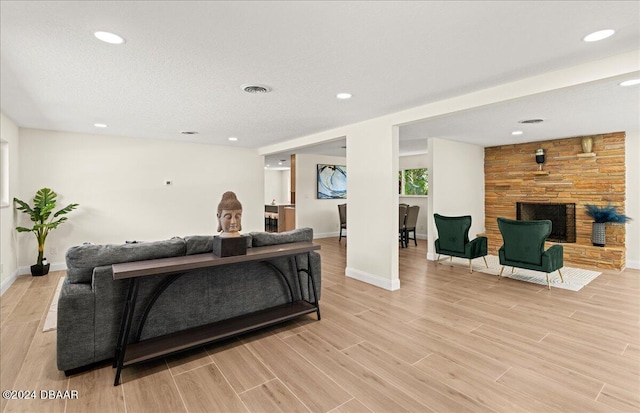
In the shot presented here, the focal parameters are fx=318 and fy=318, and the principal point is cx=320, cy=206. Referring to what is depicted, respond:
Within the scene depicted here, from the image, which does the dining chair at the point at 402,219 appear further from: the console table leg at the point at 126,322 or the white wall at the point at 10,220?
the white wall at the point at 10,220

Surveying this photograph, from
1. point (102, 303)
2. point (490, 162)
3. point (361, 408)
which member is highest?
point (490, 162)

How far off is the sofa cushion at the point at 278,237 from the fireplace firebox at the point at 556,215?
5.63 metres

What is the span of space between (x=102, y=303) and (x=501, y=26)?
322cm

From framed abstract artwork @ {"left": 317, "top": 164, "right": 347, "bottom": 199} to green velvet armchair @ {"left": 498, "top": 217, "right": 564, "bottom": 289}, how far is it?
16.6 ft

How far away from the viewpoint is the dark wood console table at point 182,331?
214 centimetres

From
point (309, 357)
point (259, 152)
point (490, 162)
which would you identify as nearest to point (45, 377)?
point (309, 357)

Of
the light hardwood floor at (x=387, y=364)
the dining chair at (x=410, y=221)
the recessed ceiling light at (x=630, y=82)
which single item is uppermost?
the recessed ceiling light at (x=630, y=82)

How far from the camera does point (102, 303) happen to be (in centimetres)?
224

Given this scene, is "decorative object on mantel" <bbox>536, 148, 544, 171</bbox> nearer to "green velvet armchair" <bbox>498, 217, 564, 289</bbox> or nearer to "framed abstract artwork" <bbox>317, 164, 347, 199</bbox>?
"green velvet armchair" <bbox>498, 217, 564, 289</bbox>

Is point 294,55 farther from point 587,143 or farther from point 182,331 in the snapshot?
point 587,143

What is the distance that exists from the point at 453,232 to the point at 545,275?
1456 millimetres

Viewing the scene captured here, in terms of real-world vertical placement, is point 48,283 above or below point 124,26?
below

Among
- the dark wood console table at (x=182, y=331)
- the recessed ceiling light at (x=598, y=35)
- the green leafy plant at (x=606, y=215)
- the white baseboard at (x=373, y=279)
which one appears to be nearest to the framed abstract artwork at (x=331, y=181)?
the white baseboard at (x=373, y=279)

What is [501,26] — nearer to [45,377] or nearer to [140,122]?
[45,377]
